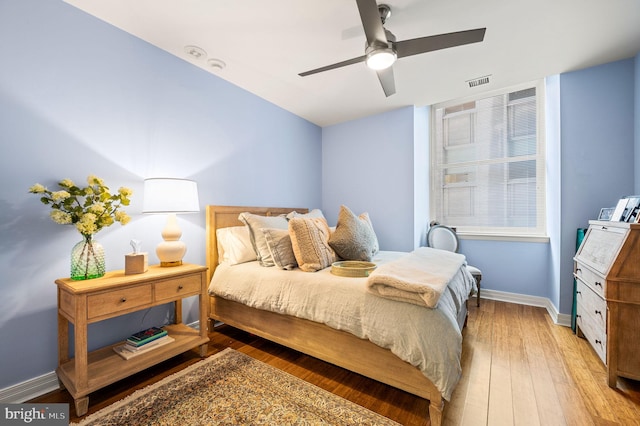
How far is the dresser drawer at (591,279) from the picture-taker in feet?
5.49

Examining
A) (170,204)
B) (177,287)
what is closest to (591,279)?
(177,287)

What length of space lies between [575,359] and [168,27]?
3.93 meters

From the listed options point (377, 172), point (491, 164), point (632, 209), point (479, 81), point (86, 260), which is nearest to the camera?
point (86, 260)

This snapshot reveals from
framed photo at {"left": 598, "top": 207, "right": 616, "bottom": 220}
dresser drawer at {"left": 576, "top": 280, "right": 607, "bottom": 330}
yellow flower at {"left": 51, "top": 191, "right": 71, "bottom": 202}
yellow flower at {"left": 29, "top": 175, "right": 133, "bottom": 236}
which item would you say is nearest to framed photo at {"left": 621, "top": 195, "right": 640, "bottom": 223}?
framed photo at {"left": 598, "top": 207, "right": 616, "bottom": 220}

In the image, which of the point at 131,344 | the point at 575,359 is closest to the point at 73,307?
the point at 131,344

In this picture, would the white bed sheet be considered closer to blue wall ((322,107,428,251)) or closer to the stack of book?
the stack of book

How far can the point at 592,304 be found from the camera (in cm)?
189

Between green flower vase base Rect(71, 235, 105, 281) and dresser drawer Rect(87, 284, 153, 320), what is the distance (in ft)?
0.75

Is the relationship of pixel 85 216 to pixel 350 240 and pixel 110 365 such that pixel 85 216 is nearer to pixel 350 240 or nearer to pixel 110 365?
pixel 110 365

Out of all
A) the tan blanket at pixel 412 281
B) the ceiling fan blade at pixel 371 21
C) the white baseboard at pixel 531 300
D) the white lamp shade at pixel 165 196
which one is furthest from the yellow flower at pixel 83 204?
the white baseboard at pixel 531 300

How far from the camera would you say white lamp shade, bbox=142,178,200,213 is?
1834 mm

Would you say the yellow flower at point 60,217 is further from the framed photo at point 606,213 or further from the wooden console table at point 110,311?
the framed photo at point 606,213

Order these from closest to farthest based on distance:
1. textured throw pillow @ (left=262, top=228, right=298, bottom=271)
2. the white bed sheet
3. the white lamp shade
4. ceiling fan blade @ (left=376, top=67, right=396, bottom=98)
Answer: the white bed sheet
the white lamp shade
ceiling fan blade @ (left=376, top=67, right=396, bottom=98)
textured throw pillow @ (left=262, top=228, right=298, bottom=271)

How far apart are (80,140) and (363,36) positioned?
7.17ft
